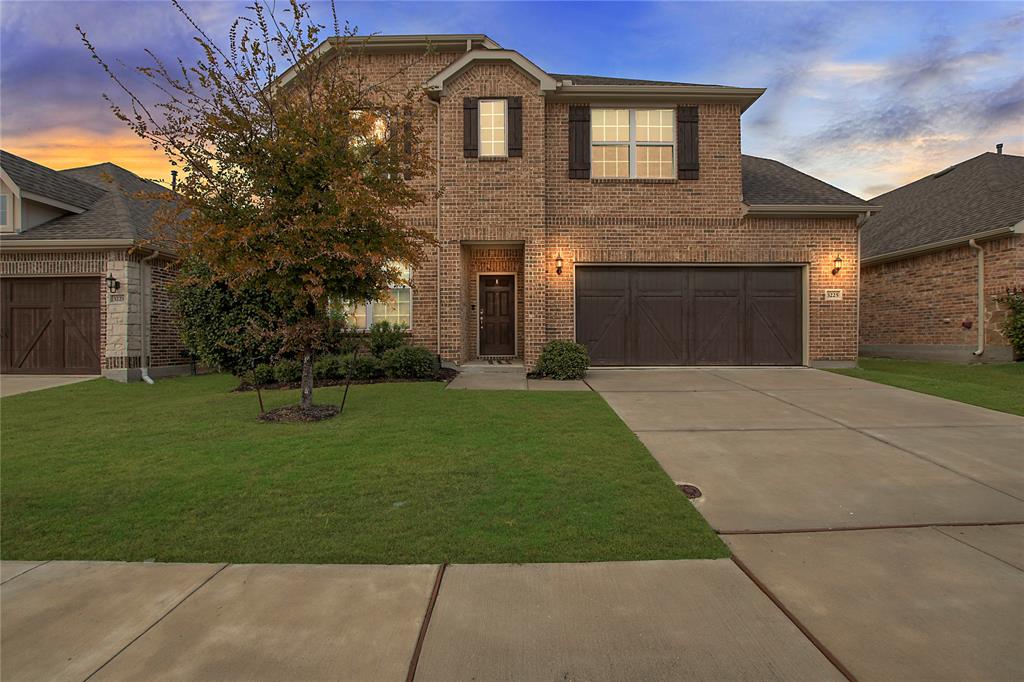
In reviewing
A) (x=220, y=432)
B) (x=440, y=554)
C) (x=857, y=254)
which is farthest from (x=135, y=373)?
(x=857, y=254)

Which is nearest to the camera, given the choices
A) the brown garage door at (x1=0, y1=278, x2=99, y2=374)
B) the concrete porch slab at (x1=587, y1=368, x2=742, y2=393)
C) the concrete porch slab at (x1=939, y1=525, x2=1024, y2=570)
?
the concrete porch slab at (x1=939, y1=525, x2=1024, y2=570)

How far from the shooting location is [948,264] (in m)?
14.0

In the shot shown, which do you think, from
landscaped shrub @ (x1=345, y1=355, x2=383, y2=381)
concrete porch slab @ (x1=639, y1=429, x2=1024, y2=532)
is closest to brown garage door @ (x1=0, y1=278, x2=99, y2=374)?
landscaped shrub @ (x1=345, y1=355, x2=383, y2=381)

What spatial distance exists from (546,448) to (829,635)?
10.3ft

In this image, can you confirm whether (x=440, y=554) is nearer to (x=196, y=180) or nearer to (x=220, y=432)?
(x=220, y=432)

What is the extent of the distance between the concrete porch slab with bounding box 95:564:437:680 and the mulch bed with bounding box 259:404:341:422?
3.97 meters

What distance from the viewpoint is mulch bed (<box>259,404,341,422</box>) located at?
671 centimetres

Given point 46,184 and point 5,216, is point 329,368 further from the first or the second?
point 46,184

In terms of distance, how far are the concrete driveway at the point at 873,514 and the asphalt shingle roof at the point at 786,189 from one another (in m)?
5.87

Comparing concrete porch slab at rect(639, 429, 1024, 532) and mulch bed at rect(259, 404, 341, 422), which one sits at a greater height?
mulch bed at rect(259, 404, 341, 422)

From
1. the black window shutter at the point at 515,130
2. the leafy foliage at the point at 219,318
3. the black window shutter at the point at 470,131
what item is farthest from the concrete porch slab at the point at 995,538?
the black window shutter at the point at 470,131

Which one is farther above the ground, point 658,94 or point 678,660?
point 658,94

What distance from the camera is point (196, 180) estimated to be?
6.25 meters

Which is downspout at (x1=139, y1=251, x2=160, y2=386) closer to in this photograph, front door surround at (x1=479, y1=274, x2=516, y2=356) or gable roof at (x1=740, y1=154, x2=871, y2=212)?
front door surround at (x1=479, y1=274, x2=516, y2=356)
